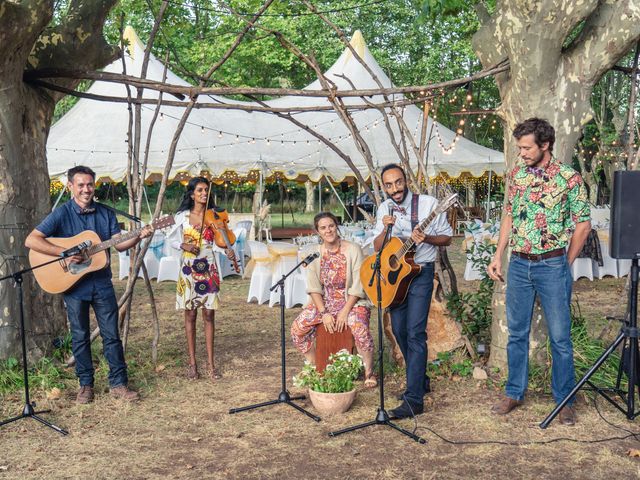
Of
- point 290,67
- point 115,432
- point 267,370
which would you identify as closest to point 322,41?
point 290,67

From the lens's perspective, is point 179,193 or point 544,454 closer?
point 544,454

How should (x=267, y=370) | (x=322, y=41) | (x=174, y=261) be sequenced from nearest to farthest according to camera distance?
(x=267, y=370), (x=174, y=261), (x=322, y=41)

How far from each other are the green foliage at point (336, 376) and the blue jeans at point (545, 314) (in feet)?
3.95

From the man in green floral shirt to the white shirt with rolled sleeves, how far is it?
50 centimetres

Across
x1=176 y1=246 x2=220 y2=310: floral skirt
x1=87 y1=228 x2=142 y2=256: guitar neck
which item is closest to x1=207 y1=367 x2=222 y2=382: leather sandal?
x1=176 y1=246 x2=220 y2=310: floral skirt

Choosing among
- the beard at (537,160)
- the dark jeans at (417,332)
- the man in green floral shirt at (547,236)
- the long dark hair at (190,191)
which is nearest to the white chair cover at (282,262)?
the long dark hair at (190,191)

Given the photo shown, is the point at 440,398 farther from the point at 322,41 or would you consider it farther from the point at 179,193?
the point at 179,193

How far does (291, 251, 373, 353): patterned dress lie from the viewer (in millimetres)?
A: 6172

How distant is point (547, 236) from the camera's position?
195 inches

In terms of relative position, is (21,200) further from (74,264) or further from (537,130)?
(537,130)

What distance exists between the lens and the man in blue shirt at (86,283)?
5.69 metres

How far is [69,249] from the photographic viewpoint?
5.54 meters

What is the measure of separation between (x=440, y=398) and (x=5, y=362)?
12.3ft

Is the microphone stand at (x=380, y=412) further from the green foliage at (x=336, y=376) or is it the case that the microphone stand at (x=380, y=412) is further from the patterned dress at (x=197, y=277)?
the patterned dress at (x=197, y=277)
